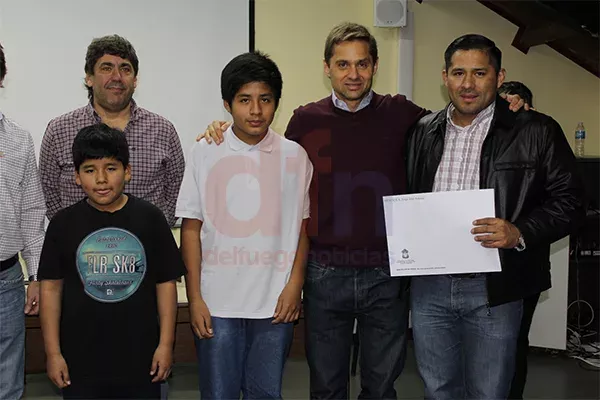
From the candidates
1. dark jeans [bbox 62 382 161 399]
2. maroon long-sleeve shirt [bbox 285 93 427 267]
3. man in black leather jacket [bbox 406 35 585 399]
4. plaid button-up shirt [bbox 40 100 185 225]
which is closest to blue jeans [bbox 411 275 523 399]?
man in black leather jacket [bbox 406 35 585 399]

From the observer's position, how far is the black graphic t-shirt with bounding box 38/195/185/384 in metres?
1.93

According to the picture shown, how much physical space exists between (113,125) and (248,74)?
2.35ft

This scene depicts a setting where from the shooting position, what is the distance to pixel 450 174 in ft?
6.84

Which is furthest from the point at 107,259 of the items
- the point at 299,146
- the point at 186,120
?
the point at 186,120

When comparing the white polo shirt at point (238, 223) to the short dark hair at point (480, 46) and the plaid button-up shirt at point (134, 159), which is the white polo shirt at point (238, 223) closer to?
the plaid button-up shirt at point (134, 159)

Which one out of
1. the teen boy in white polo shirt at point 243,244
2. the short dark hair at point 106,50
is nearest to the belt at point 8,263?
the teen boy in white polo shirt at point 243,244

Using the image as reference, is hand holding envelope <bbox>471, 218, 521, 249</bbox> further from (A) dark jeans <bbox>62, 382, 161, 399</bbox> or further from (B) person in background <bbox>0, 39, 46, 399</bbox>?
(B) person in background <bbox>0, 39, 46, 399</bbox>

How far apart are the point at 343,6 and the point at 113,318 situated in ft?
10.8

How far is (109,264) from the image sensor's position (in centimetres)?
194

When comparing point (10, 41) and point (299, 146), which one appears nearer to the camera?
point (299, 146)

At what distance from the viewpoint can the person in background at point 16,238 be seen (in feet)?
6.90

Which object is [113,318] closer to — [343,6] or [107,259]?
[107,259]

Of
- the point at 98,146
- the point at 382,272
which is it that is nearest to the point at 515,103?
the point at 382,272

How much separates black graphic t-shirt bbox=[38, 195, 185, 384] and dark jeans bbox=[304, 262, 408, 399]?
54 centimetres
